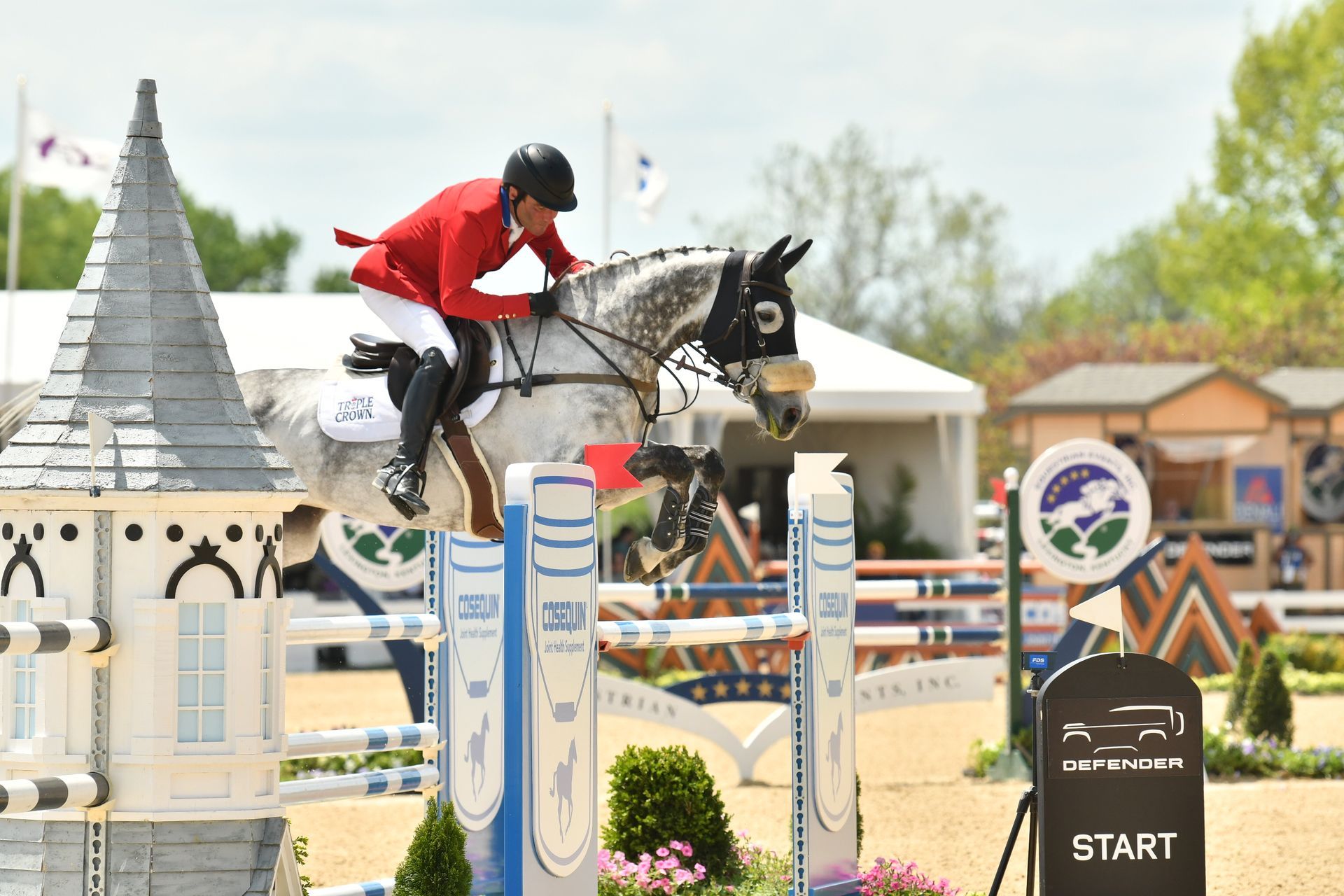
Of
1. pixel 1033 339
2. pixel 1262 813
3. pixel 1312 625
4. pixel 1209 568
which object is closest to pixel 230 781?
pixel 1262 813

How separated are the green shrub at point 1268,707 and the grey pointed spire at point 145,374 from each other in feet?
22.4

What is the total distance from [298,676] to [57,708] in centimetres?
1219

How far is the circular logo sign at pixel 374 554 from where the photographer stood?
7.94m

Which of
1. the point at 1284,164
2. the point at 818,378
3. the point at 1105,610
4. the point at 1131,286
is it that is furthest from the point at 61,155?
the point at 1131,286

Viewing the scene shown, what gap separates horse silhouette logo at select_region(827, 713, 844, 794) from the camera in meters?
4.43

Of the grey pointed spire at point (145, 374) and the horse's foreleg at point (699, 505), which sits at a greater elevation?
the grey pointed spire at point (145, 374)

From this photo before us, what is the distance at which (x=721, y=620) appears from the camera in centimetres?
453

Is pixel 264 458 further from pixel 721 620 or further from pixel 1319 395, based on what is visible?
pixel 1319 395

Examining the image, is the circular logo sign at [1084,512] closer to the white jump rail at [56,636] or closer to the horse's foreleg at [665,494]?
the horse's foreleg at [665,494]

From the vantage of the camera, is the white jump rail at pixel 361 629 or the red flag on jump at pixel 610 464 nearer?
the white jump rail at pixel 361 629

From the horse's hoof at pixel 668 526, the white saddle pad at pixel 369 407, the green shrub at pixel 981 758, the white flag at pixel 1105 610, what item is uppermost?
the white saddle pad at pixel 369 407

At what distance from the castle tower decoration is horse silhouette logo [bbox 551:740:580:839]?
0.64 metres

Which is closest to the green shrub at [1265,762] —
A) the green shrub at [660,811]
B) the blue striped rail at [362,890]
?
the green shrub at [660,811]

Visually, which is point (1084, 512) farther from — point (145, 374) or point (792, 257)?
point (145, 374)
